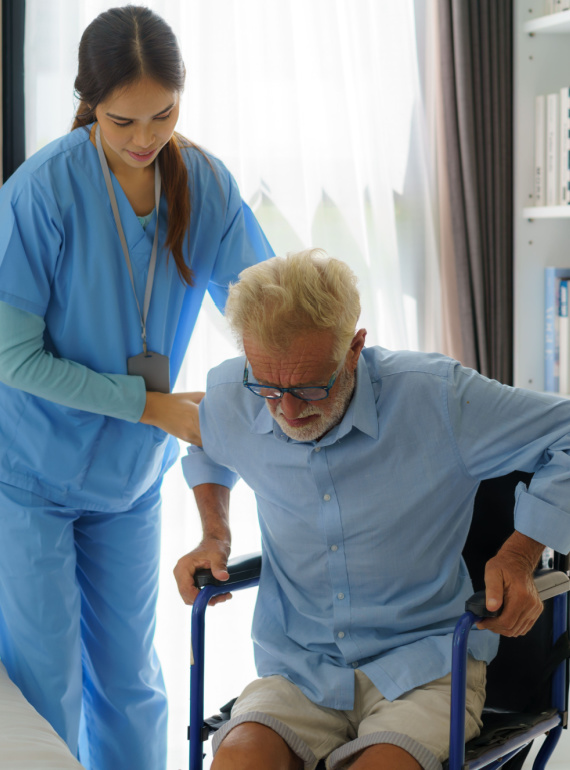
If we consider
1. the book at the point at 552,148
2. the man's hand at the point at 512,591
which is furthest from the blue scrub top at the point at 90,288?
the book at the point at 552,148

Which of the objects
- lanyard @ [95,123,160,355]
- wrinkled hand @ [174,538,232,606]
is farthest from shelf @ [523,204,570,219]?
wrinkled hand @ [174,538,232,606]

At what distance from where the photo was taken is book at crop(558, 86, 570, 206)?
7.88 feet

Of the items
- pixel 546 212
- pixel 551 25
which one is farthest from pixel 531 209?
pixel 551 25

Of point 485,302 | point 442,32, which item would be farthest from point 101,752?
point 442,32

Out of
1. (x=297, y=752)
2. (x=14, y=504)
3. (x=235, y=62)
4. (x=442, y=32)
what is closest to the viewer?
(x=297, y=752)

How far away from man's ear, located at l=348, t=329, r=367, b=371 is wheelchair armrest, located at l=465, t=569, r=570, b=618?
0.42 metres

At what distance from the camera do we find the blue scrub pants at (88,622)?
1.71 m

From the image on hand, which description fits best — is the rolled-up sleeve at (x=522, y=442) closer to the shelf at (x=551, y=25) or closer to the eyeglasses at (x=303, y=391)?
A: the eyeglasses at (x=303, y=391)

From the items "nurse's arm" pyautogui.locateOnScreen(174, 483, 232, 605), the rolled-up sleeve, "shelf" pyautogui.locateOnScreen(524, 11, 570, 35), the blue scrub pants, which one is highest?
"shelf" pyautogui.locateOnScreen(524, 11, 570, 35)

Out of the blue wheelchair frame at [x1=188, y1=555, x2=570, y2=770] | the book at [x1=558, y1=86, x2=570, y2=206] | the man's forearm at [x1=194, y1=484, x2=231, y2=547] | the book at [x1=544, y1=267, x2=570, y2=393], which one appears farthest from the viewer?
the book at [x1=544, y1=267, x2=570, y2=393]

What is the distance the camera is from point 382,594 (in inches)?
57.0

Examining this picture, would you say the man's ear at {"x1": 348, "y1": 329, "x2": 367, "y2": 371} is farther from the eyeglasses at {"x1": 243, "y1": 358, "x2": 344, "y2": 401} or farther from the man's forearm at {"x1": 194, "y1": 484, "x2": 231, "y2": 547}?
the man's forearm at {"x1": 194, "y1": 484, "x2": 231, "y2": 547}

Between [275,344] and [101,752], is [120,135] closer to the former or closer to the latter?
[275,344]

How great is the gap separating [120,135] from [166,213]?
0.23m
